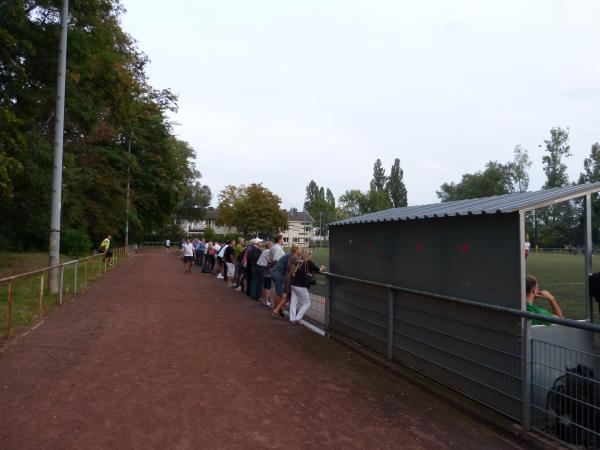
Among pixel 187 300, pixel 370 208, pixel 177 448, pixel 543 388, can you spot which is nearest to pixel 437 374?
pixel 543 388

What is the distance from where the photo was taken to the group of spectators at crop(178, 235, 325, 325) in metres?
10.1

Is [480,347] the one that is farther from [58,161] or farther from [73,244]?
[73,244]

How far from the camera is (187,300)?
45.2 ft

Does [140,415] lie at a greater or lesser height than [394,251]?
lesser

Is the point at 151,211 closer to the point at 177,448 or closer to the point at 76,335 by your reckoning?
the point at 76,335

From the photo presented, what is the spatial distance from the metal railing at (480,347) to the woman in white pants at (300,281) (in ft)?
7.70

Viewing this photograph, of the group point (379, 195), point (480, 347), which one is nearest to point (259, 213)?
point (379, 195)

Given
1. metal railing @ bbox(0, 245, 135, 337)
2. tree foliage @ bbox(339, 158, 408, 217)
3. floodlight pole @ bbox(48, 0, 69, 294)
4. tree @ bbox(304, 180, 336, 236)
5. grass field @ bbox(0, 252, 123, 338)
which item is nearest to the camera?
metal railing @ bbox(0, 245, 135, 337)

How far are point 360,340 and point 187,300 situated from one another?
6.98 m

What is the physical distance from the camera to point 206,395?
556cm

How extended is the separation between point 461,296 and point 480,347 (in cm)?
69

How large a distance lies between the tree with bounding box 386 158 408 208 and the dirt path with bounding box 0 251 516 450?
4020 inches

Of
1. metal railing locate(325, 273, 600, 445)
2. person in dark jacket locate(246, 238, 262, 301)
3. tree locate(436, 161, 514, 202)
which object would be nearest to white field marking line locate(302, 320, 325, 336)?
metal railing locate(325, 273, 600, 445)

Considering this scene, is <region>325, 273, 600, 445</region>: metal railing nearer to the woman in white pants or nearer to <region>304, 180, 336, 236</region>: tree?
the woman in white pants
